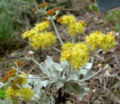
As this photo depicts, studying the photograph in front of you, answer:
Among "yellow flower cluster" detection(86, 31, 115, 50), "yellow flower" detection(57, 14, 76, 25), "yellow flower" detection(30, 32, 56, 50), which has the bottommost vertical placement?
"yellow flower cluster" detection(86, 31, 115, 50)

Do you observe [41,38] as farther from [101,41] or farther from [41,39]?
[101,41]

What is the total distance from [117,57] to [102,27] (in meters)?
0.89

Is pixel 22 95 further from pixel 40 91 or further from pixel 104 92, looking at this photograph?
pixel 104 92

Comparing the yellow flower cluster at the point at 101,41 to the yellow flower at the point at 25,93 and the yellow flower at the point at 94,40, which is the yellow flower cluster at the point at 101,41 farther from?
the yellow flower at the point at 25,93

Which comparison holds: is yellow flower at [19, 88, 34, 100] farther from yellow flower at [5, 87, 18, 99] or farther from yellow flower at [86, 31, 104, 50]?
yellow flower at [86, 31, 104, 50]

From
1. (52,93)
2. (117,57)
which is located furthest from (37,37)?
(117,57)

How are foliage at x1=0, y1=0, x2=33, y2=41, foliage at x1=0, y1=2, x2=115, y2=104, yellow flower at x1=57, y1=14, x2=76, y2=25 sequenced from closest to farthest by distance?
foliage at x1=0, y1=2, x2=115, y2=104 < yellow flower at x1=57, y1=14, x2=76, y2=25 < foliage at x1=0, y1=0, x2=33, y2=41

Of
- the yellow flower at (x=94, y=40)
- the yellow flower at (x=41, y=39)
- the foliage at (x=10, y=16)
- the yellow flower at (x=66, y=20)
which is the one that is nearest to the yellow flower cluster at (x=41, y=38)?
the yellow flower at (x=41, y=39)

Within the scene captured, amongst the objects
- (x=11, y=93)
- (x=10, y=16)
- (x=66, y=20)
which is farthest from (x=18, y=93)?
(x=10, y=16)

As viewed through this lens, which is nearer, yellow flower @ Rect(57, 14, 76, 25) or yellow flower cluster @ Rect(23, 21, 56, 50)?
yellow flower cluster @ Rect(23, 21, 56, 50)

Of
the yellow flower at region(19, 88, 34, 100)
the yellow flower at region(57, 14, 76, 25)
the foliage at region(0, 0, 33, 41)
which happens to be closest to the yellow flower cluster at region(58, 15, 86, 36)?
the yellow flower at region(57, 14, 76, 25)

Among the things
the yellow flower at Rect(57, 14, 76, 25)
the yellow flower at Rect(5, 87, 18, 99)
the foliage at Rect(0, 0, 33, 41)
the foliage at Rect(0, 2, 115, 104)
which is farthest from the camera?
the foliage at Rect(0, 0, 33, 41)

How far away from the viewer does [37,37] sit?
1.72 m

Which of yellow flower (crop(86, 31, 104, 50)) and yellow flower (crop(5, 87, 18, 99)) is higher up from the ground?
yellow flower (crop(86, 31, 104, 50))
